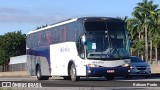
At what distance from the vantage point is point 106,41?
25547 mm

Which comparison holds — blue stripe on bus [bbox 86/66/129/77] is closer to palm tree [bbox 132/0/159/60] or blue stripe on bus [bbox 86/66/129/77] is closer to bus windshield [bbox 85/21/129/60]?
bus windshield [bbox 85/21/129/60]

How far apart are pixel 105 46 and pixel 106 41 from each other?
317 millimetres

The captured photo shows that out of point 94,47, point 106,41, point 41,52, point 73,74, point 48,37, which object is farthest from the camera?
point 41,52

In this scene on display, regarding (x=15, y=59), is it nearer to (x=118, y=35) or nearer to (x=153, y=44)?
(x=153, y=44)

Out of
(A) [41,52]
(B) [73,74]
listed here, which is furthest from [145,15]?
(B) [73,74]

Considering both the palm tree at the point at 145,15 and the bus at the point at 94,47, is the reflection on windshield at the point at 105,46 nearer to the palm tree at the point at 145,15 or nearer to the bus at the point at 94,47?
the bus at the point at 94,47

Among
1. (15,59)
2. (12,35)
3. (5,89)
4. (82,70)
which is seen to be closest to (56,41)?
(82,70)

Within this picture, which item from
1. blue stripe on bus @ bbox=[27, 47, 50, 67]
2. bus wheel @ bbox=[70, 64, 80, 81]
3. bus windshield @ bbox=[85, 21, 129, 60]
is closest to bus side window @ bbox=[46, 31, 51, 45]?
blue stripe on bus @ bbox=[27, 47, 50, 67]

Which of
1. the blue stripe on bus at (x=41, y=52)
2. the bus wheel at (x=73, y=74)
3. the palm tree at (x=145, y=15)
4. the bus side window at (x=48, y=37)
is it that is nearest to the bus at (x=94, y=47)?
the bus wheel at (x=73, y=74)

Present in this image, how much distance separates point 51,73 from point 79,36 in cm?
547

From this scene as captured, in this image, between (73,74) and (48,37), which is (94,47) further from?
(48,37)

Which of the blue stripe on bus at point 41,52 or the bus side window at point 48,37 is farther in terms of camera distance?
the blue stripe on bus at point 41,52

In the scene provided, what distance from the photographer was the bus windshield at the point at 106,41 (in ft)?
83.2

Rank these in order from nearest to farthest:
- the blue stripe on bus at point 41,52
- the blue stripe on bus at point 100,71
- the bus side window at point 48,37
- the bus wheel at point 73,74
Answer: the blue stripe on bus at point 100,71 < the bus wheel at point 73,74 < the bus side window at point 48,37 < the blue stripe on bus at point 41,52
